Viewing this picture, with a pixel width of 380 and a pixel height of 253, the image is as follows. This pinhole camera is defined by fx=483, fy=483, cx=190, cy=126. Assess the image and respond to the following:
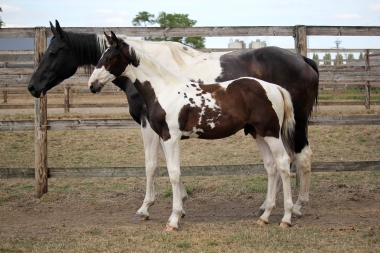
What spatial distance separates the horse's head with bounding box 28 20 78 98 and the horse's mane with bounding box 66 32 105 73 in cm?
6

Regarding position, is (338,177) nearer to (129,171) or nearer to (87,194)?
(129,171)

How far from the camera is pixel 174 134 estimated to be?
527 centimetres

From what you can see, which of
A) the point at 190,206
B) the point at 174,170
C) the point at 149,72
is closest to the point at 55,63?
the point at 149,72

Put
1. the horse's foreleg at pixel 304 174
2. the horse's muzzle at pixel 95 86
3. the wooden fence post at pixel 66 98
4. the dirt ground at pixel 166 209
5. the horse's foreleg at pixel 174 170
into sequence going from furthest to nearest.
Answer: the wooden fence post at pixel 66 98 < the horse's foreleg at pixel 304 174 < the dirt ground at pixel 166 209 < the horse's muzzle at pixel 95 86 < the horse's foreleg at pixel 174 170

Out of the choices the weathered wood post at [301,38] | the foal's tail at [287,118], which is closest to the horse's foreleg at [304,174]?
the foal's tail at [287,118]

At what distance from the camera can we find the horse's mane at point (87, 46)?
6344 millimetres

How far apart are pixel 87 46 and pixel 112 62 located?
105cm

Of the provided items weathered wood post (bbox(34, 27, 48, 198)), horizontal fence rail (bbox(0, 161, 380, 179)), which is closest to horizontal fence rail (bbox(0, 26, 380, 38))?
weathered wood post (bbox(34, 27, 48, 198))

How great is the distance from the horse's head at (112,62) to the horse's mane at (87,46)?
0.88 metres

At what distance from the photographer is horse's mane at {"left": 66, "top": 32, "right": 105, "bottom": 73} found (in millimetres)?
6344

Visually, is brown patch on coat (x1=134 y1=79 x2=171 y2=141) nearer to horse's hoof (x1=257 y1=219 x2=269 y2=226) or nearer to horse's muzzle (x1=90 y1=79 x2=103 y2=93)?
horse's muzzle (x1=90 y1=79 x2=103 y2=93)

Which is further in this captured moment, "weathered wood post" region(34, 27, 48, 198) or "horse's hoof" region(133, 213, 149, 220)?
"weathered wood post" region(34, 27, 48, 198)

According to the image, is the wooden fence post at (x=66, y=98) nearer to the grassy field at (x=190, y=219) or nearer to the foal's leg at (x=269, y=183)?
the grassy field at (x=190, y=219)

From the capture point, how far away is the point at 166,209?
659 centimetres
